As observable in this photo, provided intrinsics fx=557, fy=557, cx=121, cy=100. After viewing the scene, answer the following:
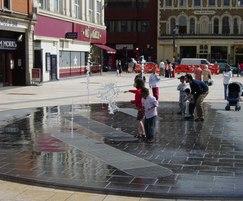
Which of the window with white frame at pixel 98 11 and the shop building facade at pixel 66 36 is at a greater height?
the window with white frame at pixel 98 11

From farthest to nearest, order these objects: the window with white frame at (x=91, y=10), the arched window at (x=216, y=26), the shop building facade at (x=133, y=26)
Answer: the shop building facade at (x=133, y=26) → the arched window at (x=216, y=26) → the window with white frame at (x=91, y=10)

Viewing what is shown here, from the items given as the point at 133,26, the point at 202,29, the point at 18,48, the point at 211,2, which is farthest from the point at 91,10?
the point at 211,2

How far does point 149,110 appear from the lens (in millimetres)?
12656

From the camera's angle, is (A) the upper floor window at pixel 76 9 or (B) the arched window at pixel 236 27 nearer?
(A) the upper floor window at pixel 76 9

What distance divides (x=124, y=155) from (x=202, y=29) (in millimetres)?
65816

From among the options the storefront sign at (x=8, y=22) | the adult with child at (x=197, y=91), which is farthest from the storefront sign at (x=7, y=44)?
the adult with child at (x=197, y=91)

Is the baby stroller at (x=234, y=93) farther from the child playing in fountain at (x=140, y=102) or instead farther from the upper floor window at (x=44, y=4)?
the upper floor window at (x=44, y=4)

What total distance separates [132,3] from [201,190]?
69.8 metres

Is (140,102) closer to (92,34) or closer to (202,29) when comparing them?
(92,34)

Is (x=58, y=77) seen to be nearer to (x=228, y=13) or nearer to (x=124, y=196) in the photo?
(x=124, y=196)

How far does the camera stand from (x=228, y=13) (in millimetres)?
75062

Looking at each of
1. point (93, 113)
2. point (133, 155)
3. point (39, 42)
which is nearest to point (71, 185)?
point (133, 155)

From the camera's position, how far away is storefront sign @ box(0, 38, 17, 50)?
31.5 meters

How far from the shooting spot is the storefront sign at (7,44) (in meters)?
31.5
